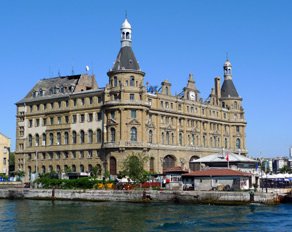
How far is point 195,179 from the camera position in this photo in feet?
278

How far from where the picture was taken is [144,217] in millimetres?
60969

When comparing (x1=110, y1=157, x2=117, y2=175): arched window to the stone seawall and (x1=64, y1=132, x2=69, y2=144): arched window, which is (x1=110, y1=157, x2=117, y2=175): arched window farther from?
the stone seawall

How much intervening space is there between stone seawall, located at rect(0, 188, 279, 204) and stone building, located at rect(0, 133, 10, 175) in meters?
36.1

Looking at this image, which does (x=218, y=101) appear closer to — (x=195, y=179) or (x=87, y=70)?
(x=87, y=70)

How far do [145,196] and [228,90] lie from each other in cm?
6794

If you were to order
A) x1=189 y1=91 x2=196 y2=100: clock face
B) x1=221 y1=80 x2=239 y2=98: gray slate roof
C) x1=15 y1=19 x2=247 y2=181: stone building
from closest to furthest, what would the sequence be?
x1=15 y1=19 x2=247 y2=181: stone building, x1=189 y1=91 x2=196 y2=100: clock face, x1=221 y1=80 x2=239 y2=98: gray slate roof

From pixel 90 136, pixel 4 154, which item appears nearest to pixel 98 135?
pixel 90 136

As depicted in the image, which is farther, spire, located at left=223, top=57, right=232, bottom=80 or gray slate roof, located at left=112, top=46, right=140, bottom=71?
spire, located at left=223, top=57, right=232, bottom=80

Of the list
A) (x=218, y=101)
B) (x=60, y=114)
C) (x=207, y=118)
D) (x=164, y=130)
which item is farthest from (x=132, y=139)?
(x=218, y=101)

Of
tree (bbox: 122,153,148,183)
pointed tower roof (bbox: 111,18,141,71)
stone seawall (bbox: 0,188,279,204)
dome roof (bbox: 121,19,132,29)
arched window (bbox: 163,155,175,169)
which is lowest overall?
stone seawall (bbox: 0,188,279,204)

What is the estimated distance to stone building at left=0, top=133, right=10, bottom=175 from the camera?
132375mm

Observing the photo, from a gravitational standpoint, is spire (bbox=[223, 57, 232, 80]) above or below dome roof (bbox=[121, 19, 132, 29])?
below

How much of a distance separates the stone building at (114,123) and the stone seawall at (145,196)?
57.8 ft

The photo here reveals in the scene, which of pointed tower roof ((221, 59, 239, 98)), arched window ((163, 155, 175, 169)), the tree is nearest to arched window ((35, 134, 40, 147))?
arched window ((163, 155, 175, 169))
